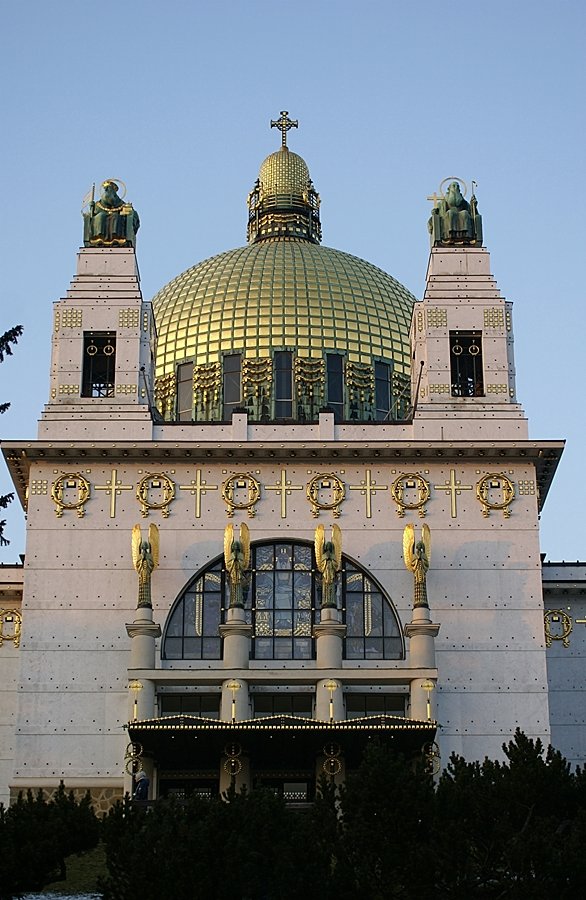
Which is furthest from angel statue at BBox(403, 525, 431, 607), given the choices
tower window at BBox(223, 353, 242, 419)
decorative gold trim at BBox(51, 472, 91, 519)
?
tower window at BBox(223, 353, 242, 419)

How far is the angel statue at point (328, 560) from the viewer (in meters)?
50.8

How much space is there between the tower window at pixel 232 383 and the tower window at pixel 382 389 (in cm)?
443

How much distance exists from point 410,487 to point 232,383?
35.9 feet

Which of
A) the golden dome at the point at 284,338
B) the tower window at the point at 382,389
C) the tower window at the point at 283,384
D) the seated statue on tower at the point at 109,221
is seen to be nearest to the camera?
the seated statue on tower at the point at 109,221

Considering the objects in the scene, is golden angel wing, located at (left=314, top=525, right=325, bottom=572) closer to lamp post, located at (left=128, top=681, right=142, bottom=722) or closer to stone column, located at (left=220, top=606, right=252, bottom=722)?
stone column, located at (left=220, top=606, right=252, bottom=722)

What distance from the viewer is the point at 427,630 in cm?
5000

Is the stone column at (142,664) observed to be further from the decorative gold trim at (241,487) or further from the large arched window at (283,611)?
the decorative gold trim at (241,487)

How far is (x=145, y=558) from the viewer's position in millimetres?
51062

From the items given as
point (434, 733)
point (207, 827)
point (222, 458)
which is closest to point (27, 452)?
point (222, 458)

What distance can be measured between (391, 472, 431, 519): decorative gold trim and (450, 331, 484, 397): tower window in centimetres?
389

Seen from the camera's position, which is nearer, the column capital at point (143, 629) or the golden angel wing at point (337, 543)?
the column capital at point (143, 629)

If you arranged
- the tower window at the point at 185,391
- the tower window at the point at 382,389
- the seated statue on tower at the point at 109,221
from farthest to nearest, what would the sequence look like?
1. the tower window at the point at 185,391
2. the tower window at the point at 382,389
3. the seated statue on tower at the point at 109,221

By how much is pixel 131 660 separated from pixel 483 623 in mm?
9436

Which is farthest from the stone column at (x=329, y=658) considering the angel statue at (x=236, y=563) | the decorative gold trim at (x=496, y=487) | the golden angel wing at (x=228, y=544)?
the decorative gold trim at (x=496, y=487)
